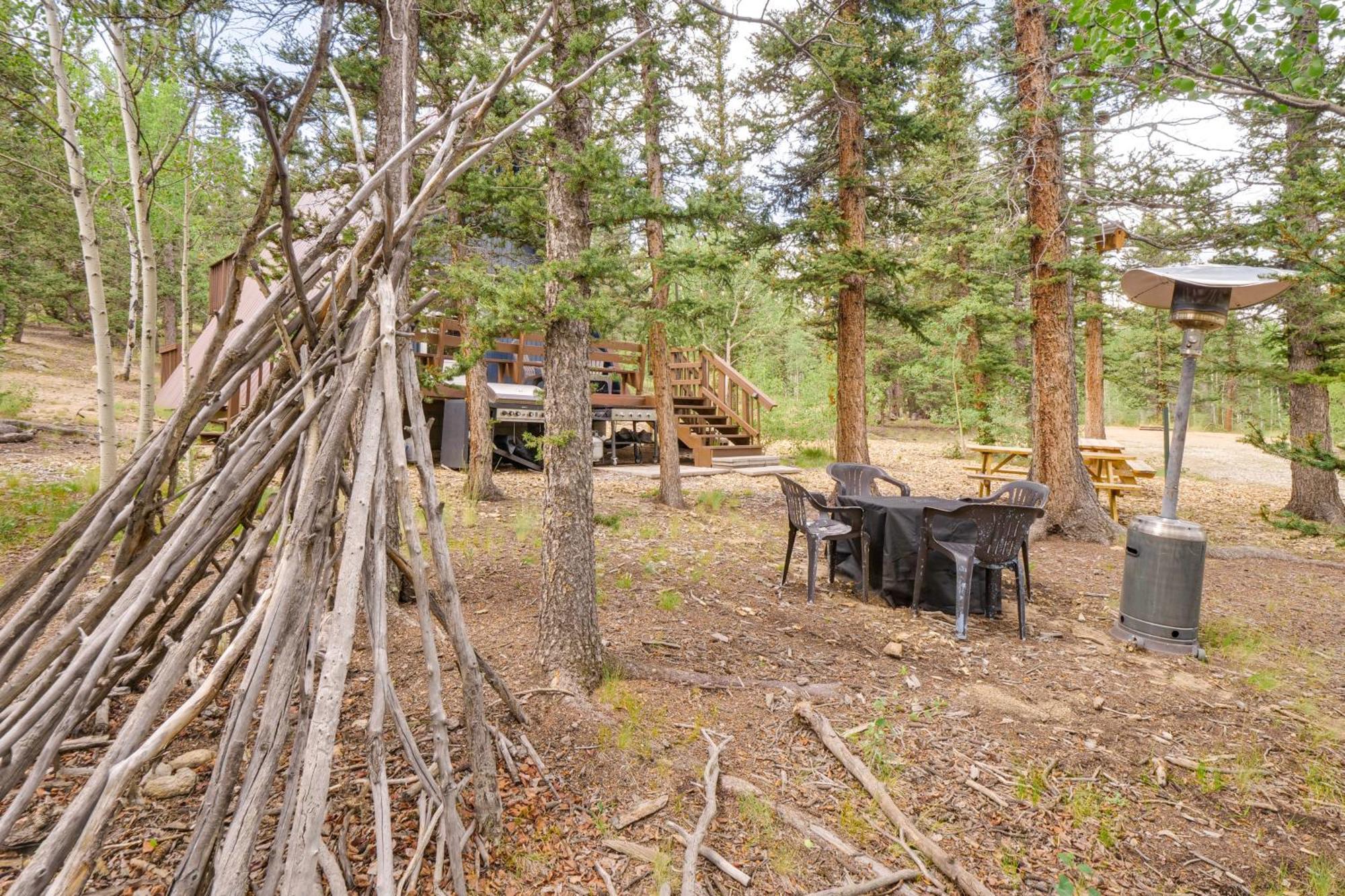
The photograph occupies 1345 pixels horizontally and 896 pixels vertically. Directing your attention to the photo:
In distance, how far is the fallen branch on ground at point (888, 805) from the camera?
7.43 ft

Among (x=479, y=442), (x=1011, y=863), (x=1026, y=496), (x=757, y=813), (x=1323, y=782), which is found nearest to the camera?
(x=1011, y=863)

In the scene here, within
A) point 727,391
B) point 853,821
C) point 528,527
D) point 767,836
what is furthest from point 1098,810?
point 727,391

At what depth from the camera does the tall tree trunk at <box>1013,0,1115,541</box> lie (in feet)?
24.0

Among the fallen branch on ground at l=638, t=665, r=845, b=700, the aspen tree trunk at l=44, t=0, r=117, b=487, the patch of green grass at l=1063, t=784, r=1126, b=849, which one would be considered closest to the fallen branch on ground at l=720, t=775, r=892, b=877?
the fallen branch on ground at l=638, t=665, r=845, b=700

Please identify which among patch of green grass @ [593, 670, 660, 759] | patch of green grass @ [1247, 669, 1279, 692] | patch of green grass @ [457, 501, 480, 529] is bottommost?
patch of green grass @ [1247, 669, 1279, 692]

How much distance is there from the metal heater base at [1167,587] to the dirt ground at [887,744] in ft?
0.60

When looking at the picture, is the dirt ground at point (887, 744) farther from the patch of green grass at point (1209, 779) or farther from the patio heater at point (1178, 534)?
the patio heater at point (1178, 534)

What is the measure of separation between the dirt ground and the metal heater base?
0.60 ft

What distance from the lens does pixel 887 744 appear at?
10.2 ft

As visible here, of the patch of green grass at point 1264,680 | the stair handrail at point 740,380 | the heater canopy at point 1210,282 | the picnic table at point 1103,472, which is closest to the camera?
the patch of green grass at point 1264,680

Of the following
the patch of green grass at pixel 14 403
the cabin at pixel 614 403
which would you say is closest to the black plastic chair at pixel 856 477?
the cabin at pixel 614 403

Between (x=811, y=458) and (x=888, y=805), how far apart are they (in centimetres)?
1197

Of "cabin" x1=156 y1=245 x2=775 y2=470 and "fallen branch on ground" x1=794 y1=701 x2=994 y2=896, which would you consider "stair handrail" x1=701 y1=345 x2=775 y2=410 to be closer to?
"cabin" x1=156 y1=245 x2=775 y2=470

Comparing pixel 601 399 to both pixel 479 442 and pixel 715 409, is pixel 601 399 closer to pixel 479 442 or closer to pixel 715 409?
pixel 715 409
